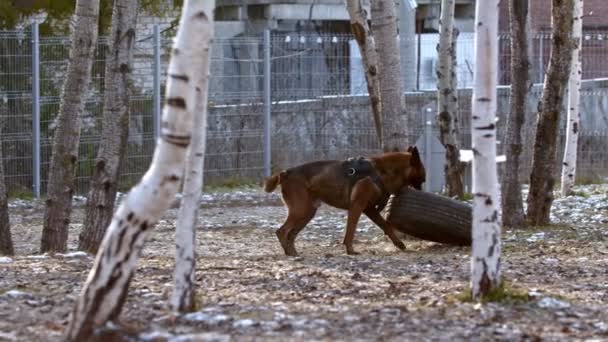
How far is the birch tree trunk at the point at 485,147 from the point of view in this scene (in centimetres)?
805

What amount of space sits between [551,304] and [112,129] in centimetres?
544

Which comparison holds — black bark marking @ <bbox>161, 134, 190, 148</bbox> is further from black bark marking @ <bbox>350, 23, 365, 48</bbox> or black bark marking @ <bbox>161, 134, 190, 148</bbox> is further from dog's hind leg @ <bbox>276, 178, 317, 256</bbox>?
black bark marking @ <bbox>350, 23, 365, 48</bbox>

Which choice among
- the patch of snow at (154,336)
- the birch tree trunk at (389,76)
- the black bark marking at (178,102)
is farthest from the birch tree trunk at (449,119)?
the black bark marking at (178,102)

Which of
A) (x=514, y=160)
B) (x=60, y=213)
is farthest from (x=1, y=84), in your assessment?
(x=514, y=160)

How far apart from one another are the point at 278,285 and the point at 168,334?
2.24 meters

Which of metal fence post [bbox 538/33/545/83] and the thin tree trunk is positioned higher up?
metal fence post [bbox 538/33/545/83]

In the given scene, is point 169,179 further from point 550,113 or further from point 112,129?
point 550,113

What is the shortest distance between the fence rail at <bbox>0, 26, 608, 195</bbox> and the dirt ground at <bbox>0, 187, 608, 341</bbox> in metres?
5.96

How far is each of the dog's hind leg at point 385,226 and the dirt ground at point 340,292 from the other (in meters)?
0.14

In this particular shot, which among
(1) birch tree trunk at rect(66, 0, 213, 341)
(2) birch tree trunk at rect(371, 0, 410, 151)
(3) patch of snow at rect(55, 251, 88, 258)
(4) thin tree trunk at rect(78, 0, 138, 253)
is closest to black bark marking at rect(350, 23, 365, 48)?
(2) birch tree trunk at rect(371, 0, 410, 151)

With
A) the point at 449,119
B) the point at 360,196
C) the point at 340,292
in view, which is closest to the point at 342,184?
the point at 360,196

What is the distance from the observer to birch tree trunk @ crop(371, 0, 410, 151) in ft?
43.3

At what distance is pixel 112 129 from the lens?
40.2 feet

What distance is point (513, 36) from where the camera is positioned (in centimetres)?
1392
